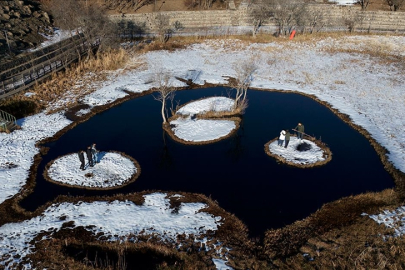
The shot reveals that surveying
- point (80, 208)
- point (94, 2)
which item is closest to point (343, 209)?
point (80, 208)

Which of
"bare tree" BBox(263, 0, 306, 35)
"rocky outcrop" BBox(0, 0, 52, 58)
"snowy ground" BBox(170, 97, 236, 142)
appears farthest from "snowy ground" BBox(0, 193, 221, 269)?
"bare tree" BBox(263, 0, 306, 35)

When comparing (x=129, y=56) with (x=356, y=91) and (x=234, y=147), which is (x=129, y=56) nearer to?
(x=234, y=147)

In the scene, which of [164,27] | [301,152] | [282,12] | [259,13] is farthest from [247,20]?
[301,152]

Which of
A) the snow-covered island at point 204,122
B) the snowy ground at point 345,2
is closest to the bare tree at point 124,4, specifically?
the snow-covered island at point 204,122

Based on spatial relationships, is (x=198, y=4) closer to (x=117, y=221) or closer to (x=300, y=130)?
(x=300, y=130)

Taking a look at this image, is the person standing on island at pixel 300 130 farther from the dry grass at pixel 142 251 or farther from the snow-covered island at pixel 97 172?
the snow-covered island at pixel 97 172

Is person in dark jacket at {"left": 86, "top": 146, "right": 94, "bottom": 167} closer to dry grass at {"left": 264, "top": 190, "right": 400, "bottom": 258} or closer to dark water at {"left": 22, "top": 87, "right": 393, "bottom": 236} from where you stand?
dark water at {"left": 22, "top": 87, "right": 393, "bottom": 236}
